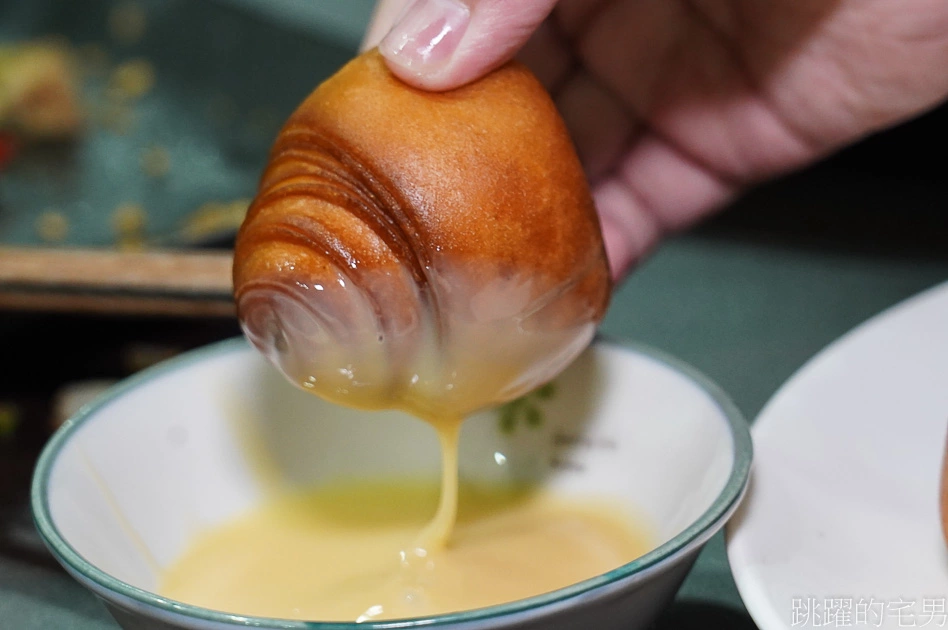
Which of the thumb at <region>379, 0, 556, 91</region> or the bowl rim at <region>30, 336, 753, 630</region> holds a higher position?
the thumb at <region>379, 0, 556, 91</region>

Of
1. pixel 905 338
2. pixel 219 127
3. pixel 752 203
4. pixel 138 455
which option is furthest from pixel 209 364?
pixel 219 127

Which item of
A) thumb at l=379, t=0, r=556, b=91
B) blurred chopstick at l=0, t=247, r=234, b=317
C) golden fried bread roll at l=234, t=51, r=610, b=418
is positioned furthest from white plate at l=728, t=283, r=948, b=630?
blurred chopstick at l=0, t=247, r=234, b=317

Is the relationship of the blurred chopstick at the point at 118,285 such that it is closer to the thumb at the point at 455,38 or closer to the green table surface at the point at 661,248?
the green table surface at the point at 661,248

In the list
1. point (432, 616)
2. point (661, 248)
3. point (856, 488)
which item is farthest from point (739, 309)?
point (432, 616)

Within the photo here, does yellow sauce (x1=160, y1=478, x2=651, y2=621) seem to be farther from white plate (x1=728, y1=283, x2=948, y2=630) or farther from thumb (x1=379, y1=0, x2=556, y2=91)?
thumb (x1=379, y1=0, x2=556, y2=91)

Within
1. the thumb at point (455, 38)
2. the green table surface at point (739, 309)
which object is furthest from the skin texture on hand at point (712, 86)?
the thumb at point (455, 38)

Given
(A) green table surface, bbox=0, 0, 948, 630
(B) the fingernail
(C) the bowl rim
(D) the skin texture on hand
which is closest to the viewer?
(C) the bowl rim
